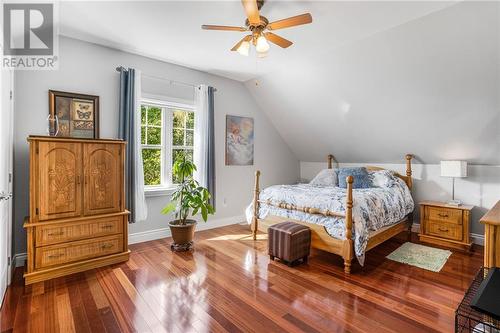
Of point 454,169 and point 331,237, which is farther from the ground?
point 454,169

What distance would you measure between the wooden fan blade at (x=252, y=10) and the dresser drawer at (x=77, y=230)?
8.44 ft

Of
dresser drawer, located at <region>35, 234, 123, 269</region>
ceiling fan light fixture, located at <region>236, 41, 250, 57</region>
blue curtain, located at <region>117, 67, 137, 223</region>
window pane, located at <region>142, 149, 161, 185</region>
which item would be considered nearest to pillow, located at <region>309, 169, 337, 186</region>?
window pane, located at <region>142, 149, 161, 185</region>

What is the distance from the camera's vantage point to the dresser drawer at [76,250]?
107 inches

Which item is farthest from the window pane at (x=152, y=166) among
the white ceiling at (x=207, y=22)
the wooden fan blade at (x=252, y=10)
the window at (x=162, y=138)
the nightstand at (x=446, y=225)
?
the nightstand at (x=446, y=225)

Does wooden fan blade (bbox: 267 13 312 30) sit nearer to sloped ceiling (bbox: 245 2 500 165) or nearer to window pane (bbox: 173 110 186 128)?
sloped ceiling (bbox: 245 2 500 165)

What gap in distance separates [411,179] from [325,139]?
1631 millimetres

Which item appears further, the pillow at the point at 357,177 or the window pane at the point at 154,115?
the pillow at the point at 357,177

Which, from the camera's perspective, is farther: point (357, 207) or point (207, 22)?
point (357, 207)

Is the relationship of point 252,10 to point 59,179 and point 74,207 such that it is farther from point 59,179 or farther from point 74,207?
point 74,207

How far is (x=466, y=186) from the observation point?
4.12 meters

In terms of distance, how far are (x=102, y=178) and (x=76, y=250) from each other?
2.64 ft

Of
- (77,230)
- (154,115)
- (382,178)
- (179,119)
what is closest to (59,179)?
(77,230)

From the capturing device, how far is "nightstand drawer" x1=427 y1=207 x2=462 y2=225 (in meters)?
3.79

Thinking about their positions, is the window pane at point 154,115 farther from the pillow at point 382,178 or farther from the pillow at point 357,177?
the pillow at point 382,178
